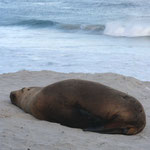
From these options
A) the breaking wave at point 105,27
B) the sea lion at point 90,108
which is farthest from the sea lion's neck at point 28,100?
the breaking wave at point 105,27

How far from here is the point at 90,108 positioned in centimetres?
454

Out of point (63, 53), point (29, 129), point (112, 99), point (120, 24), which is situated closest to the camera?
point (29, 129)

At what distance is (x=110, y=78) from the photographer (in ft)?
27.2

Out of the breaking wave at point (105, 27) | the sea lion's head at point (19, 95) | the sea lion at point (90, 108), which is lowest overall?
the breaking wave at point (105, 27)

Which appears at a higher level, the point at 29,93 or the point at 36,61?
the point at 29,93

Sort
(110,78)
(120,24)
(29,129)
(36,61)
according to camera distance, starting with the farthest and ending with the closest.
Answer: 1. (120,24)
2. (36,61)
3. (110,78)
4. (29,129)

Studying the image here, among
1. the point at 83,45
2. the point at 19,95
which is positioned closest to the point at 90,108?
the point at 19,95

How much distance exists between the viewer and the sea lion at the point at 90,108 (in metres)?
4.46

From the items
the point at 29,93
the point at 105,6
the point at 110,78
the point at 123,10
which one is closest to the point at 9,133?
the point at 29,93

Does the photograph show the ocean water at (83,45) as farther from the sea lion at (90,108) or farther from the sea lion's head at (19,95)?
the sea lion at (90,108)

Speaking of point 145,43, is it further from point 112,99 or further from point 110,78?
point 112,99

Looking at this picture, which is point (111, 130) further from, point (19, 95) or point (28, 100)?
point (19, 95)

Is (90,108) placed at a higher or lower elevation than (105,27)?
higher

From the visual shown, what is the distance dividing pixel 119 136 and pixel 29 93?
169 centimetres
